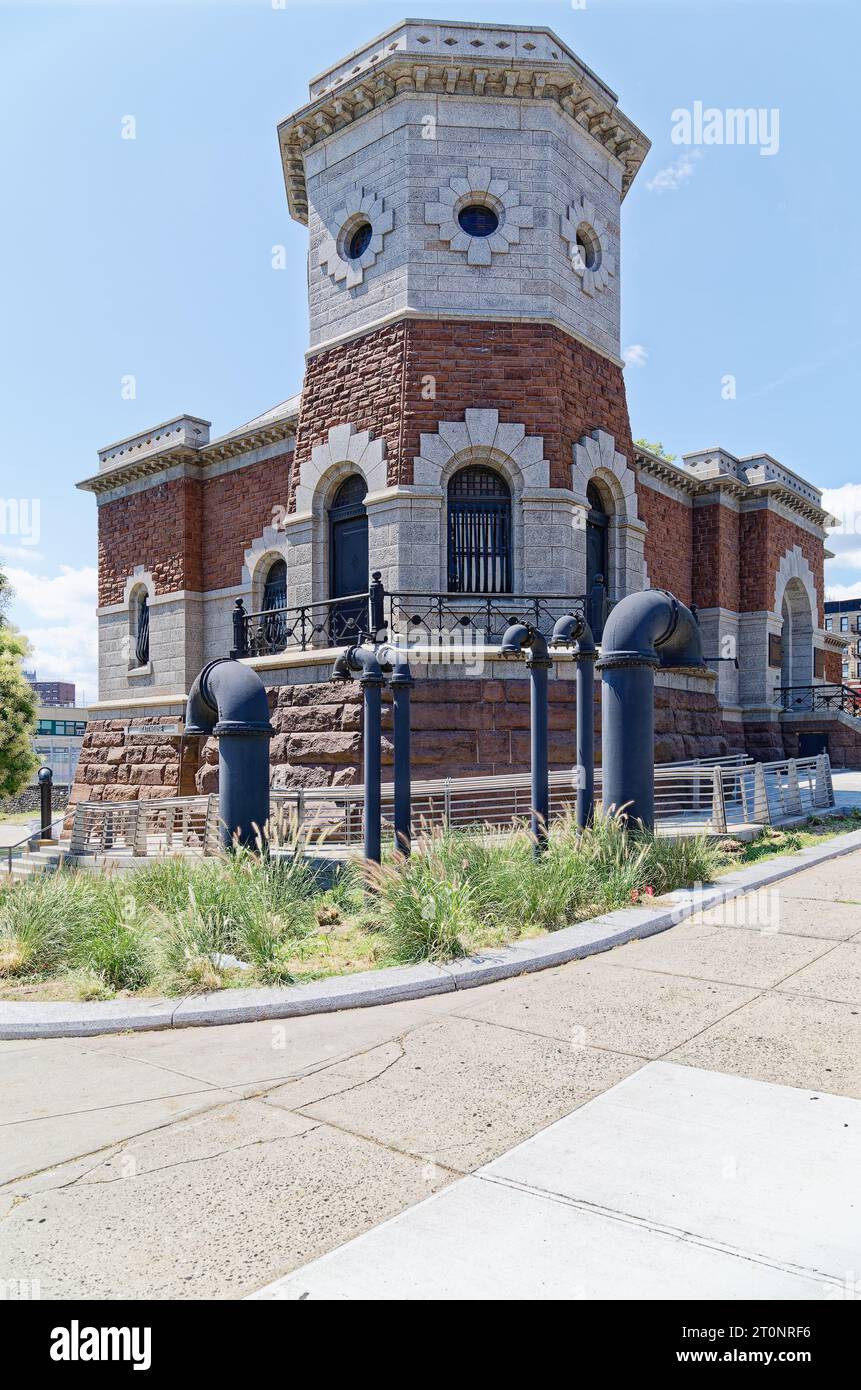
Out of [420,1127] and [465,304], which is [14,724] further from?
[420,1127]

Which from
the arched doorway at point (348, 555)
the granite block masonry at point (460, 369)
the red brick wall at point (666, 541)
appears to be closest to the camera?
the granite block masonry at point (460, 369)

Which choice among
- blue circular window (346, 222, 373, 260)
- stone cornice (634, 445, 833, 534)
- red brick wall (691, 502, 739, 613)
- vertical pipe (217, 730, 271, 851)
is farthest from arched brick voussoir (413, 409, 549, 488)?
red brick wall (691, 502, 739, 613)

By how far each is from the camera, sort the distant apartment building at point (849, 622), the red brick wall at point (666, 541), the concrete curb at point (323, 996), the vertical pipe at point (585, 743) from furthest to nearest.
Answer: the distant apartment building at point (849, 622) < the red brick wall at point (666, 541) < the vertical pipe at point (585, 743) < the concrete curb at point (323, 996)

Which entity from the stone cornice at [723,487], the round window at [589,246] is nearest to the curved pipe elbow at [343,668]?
the round window at [589,246]

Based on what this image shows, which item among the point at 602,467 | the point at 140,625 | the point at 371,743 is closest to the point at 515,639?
the point at 371,743

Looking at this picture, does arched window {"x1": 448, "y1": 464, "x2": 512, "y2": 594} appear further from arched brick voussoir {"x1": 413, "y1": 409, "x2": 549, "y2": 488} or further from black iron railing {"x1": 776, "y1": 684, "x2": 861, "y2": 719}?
black iron railing {"x1": 776, "y1": 684, "x2": 861, "y2": 719}

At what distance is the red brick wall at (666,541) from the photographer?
71.1ft

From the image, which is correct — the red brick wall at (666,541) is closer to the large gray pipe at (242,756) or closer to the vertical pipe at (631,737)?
the vertical pipe at (631,737)

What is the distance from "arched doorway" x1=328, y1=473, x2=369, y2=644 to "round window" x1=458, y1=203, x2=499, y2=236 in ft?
15.3

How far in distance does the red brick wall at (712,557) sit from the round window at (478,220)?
36.4ft

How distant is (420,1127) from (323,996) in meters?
2.01

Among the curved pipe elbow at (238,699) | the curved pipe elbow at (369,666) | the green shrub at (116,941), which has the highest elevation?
the curved pipe elbow at (369,666)

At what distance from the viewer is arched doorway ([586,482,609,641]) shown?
15461mm

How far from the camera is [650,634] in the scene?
10055mm
